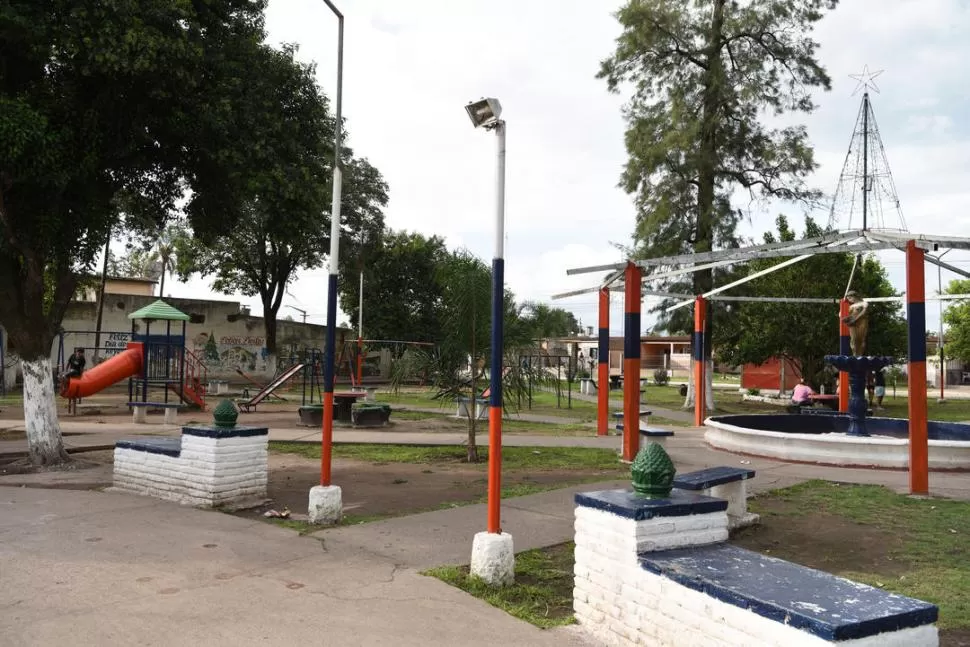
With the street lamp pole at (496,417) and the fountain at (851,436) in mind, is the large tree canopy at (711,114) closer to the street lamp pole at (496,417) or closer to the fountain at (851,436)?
the fountain at (851,436)

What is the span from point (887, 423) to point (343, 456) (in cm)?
1186

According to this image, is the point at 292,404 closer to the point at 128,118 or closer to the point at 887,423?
the point at 128,118

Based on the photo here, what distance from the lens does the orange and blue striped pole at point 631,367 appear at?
1216 centimetres

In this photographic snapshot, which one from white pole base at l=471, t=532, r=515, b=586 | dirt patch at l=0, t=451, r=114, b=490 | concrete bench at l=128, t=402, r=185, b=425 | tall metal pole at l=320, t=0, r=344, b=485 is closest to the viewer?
white pole base at l=471, t=532, r=515, b=586

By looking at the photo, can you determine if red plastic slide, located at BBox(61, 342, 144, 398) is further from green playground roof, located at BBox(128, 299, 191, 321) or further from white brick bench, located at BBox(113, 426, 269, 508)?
white brick bench, located at BBox(113, 426, 269, 508)

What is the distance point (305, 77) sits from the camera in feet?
41.5

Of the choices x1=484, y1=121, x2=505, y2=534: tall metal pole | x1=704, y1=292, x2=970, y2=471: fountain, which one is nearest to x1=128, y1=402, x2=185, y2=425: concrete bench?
x1=704, y1=292, x2=970, y2=471: fountain

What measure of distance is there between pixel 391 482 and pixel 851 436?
825cm

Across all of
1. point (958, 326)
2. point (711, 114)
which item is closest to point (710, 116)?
point (711, 114)

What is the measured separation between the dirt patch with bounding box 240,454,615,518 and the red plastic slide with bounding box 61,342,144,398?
36.9ft

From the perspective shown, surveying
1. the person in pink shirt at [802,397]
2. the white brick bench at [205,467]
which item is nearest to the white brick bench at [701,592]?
the white brick bench at [205,467]

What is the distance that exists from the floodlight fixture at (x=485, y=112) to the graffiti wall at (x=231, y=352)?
109ft

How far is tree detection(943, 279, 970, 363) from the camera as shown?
43688mm

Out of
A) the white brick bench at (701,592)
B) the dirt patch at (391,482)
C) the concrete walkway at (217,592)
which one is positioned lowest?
the dirt patch at (391,482)
